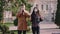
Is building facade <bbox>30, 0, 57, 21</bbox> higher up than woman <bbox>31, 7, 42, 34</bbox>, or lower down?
lower down

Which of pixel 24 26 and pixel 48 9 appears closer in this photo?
pixel 24 26

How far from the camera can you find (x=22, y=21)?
33.4 feet

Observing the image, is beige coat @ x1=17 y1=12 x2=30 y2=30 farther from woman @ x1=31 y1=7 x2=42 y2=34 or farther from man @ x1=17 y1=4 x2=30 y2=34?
woman @ x1=31 y1=7 x2=42 y2=34

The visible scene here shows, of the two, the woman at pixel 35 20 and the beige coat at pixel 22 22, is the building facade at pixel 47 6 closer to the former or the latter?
the woman at pixel 35 20

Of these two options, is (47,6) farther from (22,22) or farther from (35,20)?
(22,22)

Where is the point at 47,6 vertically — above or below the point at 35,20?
below

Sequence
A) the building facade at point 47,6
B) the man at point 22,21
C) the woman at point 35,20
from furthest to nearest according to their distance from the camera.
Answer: the building facade at point 47,6
the woman at point 35,20
the man at point 22,21

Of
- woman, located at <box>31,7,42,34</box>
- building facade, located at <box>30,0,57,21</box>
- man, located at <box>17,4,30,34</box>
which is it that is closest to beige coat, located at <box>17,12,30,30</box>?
man, located at <box>17,4,30,34</box>

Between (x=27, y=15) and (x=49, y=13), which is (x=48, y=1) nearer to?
(x=49, y=13)

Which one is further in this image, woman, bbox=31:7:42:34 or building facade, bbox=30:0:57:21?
building facade, bbox=30:0:57:21

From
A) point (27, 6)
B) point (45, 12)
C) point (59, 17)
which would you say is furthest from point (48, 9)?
point (27, 6)

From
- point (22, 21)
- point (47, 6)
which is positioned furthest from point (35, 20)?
point (47, 6)

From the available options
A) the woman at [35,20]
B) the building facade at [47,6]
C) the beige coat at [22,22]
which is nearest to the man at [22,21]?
the beige coat at [22,22]

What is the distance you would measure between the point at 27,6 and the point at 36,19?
43.0 inches
